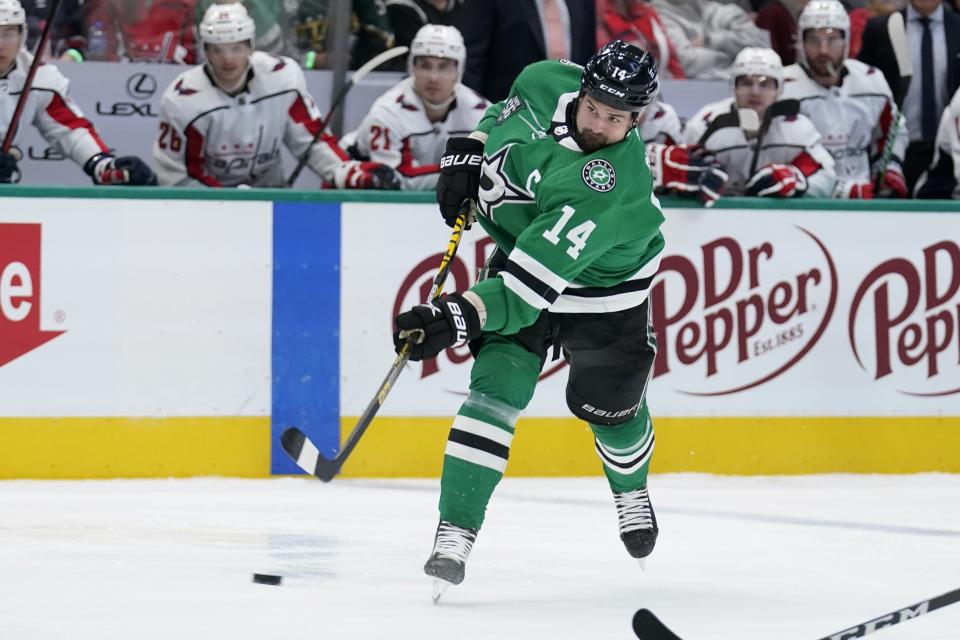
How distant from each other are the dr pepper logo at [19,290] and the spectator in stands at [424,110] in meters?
1.19

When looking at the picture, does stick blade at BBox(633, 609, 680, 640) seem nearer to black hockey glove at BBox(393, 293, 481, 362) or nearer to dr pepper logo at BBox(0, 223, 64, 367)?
black hockey glove at BBox(393, 293, 481, 362)

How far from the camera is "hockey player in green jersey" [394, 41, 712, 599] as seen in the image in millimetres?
3133

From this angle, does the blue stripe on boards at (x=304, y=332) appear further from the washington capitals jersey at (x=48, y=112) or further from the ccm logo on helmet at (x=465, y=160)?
the ccm logo on helmet at (x=465, y=160)

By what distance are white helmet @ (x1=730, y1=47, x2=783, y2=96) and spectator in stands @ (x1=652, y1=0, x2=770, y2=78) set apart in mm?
621

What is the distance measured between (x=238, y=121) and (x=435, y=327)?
8.38 feet

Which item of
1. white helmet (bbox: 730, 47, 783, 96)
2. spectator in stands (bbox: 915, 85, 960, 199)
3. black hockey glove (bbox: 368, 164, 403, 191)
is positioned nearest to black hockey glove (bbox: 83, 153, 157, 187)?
black hockey glove (bbox: 368, 164, 403, 191)

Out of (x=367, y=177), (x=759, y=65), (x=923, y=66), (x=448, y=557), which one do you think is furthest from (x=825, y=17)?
(x=448, y=557)

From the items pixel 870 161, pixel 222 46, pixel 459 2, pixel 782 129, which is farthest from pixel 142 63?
pixel 870 161

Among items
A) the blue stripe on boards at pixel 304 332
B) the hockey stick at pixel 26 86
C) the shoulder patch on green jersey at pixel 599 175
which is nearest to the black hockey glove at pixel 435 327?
the shoulder patch on green jersey at pixel 599 175

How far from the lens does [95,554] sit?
3768 mm

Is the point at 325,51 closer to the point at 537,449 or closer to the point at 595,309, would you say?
the point at 537,449

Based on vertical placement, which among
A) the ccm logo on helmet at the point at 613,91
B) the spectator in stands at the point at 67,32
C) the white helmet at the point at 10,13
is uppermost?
the ccm logo on helmet at the point at 613,91

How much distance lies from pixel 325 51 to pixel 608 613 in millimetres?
3092

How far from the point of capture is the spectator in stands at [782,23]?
6.26 meters
